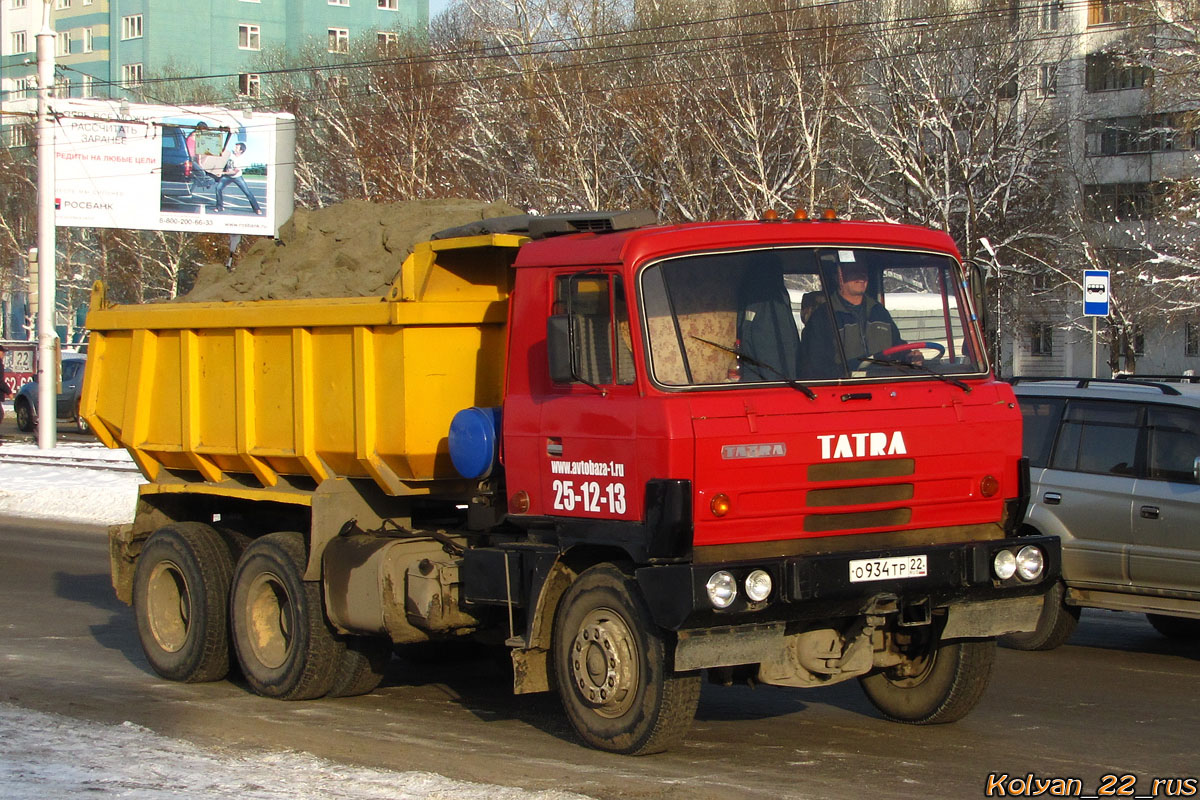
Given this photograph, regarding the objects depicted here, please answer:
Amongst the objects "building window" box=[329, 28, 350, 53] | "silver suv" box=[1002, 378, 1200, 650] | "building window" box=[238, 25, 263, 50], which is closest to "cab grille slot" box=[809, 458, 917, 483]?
"silver suv" box=[1002, 378, 1200, 650]

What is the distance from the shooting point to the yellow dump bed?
8.07m

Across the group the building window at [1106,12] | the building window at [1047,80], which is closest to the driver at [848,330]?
the building window at [1106,12]

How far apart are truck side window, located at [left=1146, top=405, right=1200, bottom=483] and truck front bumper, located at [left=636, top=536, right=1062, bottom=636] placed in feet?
9.51

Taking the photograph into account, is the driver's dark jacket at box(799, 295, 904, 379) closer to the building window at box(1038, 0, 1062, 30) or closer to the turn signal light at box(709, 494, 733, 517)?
the turn signal light at box(709, 494, 733, 517)

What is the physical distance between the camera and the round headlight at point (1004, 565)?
701 centimetres

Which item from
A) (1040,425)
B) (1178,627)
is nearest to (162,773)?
(1040,425)

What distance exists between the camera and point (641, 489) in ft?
21.8

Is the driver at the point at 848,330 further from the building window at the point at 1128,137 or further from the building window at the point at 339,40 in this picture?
the building window at the point at 339,40

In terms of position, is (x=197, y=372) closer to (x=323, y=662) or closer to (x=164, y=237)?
(x=323, y=662)

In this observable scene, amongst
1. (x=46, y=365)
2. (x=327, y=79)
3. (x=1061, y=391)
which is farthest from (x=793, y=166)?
(x=1061, y=391)

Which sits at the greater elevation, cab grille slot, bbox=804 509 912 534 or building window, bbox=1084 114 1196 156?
building window, bbox=1084 114 1196 156

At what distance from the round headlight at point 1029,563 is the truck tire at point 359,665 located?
3.65m

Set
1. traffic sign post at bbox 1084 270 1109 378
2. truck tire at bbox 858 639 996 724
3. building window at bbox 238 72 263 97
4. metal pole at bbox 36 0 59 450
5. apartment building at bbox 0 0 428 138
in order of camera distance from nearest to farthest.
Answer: truck tire at bbox 858 639 996 724 → traffic sign post at bbox 1084 270 1109 378 → metal pole at bbox 36 0 59 450 → building window at bbox 238 72 263 97 → apartment building at bbox 0 0 428 138

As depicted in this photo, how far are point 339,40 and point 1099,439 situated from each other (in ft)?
235
